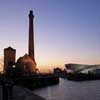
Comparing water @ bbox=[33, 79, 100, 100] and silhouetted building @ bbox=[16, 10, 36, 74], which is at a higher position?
silhouetted building @ bbox=[16, 10, 36, 74]

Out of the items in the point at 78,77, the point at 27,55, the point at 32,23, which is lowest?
the point at 78,77

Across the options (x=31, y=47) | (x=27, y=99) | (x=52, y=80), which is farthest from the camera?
(x=31, y=47)

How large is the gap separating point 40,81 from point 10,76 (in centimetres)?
6906

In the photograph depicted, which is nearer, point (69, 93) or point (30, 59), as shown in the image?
point (69, 93)

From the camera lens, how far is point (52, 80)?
98.4 metres

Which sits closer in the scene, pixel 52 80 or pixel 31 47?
pixel 52 80

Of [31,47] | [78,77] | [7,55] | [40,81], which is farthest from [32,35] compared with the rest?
[78,77]

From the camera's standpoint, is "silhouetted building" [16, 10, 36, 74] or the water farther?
"silhouetted building" [16, 10, 36, 74]

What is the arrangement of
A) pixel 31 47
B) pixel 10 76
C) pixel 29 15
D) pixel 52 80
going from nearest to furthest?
pixel 10 76 < pixel 52 80 < pixel 31 47 < pixel 29 15

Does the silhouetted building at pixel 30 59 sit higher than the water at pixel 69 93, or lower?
higher

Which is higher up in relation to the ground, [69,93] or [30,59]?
[30,59]

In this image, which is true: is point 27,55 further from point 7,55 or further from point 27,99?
point 27,99

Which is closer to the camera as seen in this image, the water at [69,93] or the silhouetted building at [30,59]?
the water at [69,93]

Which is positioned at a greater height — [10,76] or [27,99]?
[10,76]
